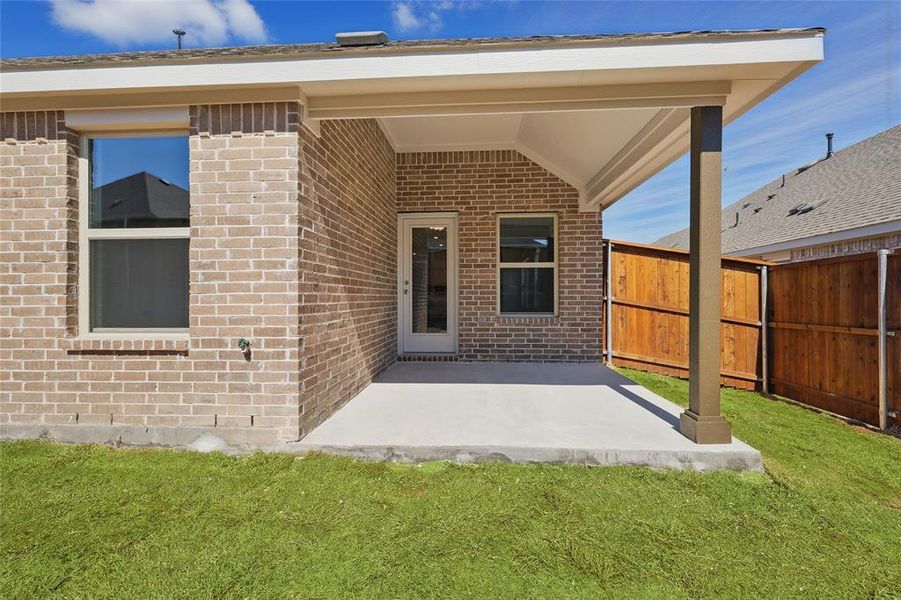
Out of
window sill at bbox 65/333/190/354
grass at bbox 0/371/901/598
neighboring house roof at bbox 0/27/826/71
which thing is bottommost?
grass at bbox 0/371/901/598

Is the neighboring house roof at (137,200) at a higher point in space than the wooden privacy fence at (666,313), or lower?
higher

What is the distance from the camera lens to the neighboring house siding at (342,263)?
10.7 feet

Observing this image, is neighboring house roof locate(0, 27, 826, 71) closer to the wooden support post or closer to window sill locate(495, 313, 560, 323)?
the wooden support post

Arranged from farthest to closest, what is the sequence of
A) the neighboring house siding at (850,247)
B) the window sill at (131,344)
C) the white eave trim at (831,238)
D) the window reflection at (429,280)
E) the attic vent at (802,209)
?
the attic vent at (802,209), the window reflection at (429,280), the neighboring house siding at (850,247), the white eave trim at (831,238), the window sill at (131,344)

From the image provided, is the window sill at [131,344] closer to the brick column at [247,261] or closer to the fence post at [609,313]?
Answer: the brick column at [247,261]

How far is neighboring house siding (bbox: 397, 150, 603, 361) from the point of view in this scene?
6.32m

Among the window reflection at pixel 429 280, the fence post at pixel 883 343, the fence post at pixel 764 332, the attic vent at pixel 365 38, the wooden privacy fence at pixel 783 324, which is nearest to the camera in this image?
the attic vent at pixel 365 38

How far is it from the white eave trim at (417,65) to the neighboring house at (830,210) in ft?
18.5

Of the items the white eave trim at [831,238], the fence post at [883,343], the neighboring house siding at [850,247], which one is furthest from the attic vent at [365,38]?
the white eave trim at [831,238]

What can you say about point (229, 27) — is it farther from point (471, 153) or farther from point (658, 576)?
point (658, 576)

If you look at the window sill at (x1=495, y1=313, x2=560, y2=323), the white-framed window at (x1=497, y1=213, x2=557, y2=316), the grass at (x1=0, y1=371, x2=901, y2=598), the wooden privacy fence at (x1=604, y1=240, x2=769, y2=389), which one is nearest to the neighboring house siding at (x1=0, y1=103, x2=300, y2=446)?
the grass at (x1=0, y1=371, x2=901, y2=598)

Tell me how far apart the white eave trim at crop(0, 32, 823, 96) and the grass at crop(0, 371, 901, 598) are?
9.38 feet

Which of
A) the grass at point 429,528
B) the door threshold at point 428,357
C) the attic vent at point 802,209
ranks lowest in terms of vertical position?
the grass at point 429,528

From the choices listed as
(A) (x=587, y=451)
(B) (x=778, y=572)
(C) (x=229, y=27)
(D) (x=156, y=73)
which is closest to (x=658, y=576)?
(B) (x=778, y=572)
